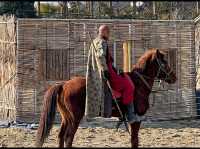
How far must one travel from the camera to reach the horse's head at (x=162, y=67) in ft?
31.3

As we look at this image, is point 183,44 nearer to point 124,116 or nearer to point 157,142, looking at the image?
point 157,142

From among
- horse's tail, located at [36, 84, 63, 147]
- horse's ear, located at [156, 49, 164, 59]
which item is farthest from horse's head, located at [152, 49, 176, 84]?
horse's tail, located at [36, 84, 63, 147]

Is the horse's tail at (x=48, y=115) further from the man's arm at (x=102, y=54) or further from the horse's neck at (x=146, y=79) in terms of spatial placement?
the horse's neck at (x=146, y=79)

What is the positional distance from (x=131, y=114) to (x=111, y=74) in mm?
754

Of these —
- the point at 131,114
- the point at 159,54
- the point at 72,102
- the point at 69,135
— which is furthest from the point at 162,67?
the point at 69,135

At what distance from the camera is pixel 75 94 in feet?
28.6

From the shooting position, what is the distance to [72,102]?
28.4 feet

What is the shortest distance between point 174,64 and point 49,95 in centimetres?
598

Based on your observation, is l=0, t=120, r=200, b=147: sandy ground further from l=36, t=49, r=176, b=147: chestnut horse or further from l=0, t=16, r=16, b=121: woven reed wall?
l=36, t=49, r=176, b=147: chestnut horse

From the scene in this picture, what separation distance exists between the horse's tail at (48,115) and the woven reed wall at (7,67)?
15.2ft

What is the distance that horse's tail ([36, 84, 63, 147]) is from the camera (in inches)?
332

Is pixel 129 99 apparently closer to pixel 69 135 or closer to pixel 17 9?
pixel 69 135

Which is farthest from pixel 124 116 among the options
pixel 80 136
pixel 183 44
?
pixel 183 44

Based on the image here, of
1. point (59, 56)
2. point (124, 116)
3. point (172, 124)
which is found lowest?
point (172, 124)
